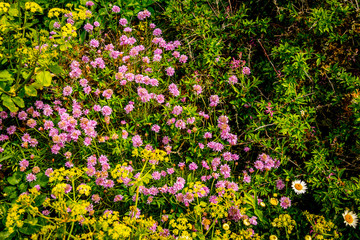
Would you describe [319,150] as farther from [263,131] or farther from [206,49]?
[206,49]

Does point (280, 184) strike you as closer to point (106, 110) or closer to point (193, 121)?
point (193, 121)

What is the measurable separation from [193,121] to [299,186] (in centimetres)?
116

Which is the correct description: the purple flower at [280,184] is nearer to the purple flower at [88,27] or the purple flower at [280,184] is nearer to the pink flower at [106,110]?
the pink flower at [106,110]

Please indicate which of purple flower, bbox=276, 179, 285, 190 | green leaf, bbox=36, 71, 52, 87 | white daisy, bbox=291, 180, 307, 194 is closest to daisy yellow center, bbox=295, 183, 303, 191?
white daisy, bbox=291, 180, 307, 194

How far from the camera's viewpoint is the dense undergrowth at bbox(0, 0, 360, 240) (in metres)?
2.53

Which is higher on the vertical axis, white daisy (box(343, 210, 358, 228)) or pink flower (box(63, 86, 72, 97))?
pink flower (box(63, 86, 72, 97))

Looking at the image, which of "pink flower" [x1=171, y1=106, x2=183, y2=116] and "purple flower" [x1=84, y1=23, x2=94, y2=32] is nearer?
"pink flower" [x1=171, y1=106, x2=183, y2=116]

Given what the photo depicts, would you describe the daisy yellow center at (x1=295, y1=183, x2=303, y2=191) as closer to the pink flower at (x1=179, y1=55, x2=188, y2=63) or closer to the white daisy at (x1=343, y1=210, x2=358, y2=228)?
the white daisy at (x1=343, y1=210, x2=358, y2=228)

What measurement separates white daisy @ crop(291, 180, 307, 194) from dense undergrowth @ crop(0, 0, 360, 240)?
0.04 ft

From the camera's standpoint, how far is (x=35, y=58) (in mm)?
2500

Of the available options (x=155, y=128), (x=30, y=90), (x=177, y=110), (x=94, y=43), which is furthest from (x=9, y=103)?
(x=177, y=110)

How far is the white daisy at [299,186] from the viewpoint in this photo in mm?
2590

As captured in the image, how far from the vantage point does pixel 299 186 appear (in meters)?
2.61

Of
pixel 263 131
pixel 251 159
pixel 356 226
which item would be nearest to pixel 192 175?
pixel 251 159
